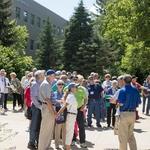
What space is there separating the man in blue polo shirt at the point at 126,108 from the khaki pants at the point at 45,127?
164 centimetres

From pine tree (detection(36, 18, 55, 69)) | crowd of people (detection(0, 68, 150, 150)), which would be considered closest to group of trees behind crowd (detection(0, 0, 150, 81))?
pine tree (detection(36, 18, 55, 69))

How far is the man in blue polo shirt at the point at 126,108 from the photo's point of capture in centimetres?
1214

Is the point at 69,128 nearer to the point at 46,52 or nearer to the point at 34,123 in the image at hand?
the point at 34,123

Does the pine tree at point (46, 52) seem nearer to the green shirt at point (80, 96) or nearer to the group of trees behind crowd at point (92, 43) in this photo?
the group of trees behind crowd at point (92, 43)

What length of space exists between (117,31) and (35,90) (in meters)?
31.0

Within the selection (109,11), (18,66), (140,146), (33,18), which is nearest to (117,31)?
(109,11)

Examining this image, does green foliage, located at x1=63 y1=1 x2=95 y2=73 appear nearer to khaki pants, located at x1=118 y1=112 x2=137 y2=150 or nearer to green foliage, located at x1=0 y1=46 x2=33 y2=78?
green foliage, located at x1=0 y1=46 x2=33 y2=78

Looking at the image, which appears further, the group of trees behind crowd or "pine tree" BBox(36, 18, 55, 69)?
"pine tree" BBox(36, 18, 55, 69)

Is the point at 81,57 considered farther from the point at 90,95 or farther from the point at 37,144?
the point at 37,144

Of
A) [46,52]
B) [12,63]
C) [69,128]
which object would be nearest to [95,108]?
[69,128]

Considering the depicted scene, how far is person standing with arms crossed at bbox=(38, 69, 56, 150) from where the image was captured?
1227 cm

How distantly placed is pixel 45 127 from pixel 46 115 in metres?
0.30

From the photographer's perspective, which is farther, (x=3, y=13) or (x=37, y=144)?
(x=3, y=13)

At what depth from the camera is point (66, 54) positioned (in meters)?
58.5
